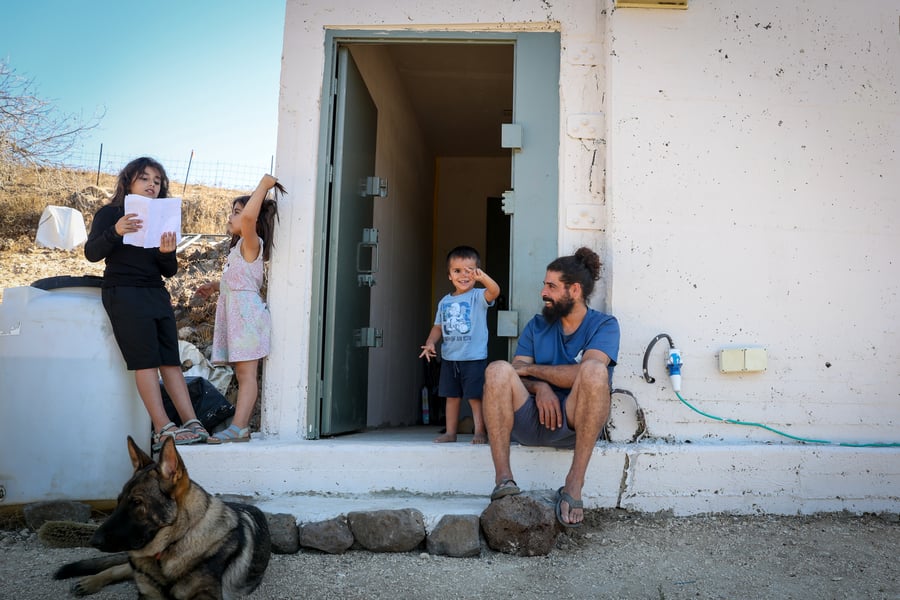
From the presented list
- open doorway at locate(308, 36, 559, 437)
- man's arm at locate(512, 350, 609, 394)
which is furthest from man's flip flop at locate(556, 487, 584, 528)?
open doorway at locate(308, 36, 559, 437)

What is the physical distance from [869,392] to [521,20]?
2.96m

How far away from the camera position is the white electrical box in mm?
3996

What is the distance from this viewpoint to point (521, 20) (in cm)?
440

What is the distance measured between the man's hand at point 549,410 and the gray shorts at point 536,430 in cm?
5

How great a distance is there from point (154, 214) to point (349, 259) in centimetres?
126

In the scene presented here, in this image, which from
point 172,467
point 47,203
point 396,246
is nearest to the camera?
point 172,467

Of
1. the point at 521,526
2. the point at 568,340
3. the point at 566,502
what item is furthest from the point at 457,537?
the point at 568,340

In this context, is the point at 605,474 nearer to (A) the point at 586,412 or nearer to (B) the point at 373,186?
(A) the point at 586,412

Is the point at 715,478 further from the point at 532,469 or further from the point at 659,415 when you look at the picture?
the point at 532,469

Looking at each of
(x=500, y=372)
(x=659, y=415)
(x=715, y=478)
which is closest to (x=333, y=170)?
(x=500, y=372)

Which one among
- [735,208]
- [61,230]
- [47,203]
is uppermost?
[47,203]

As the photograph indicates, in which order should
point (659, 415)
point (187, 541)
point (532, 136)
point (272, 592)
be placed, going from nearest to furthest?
point (187, 541) → point (272, 592) → point (659, 415) → point (532, 136)

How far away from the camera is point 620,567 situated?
124 inches

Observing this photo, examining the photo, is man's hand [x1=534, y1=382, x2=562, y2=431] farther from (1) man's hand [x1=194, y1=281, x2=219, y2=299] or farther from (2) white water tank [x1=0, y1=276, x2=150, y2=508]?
(1) man's hand [x1=194, y1=281, x2=219, y2=299]
